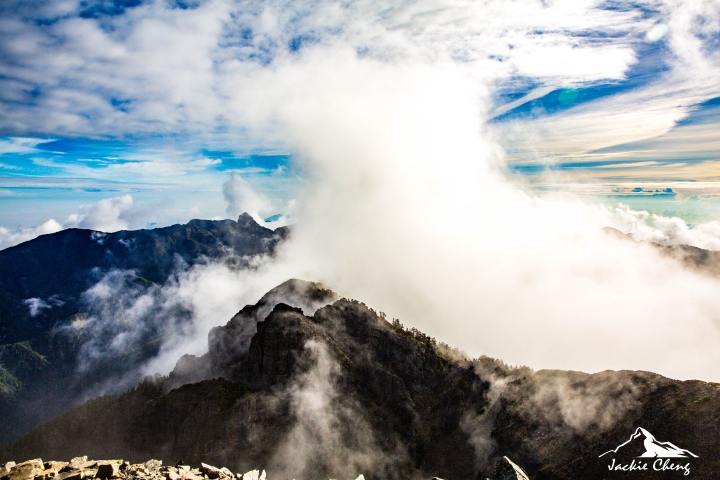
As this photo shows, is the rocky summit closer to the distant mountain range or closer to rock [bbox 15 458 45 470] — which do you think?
rock [bbox 15 458 45 470]

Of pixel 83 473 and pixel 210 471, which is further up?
pixel 83 473

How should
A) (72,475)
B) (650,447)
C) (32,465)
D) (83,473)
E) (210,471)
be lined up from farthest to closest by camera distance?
(650,447)
(210,471)
(32,465)
(83,473)
(72,475)

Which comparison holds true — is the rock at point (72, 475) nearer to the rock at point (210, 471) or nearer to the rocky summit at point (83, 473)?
the rocky summit at point (83, 473)

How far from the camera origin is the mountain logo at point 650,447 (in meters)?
88.8

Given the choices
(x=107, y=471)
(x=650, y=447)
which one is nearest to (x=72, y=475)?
(x=107, y=471)

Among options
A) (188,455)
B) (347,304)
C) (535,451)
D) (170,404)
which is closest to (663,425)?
(535,451)

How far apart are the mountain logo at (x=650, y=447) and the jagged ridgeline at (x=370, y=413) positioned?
5.82ft

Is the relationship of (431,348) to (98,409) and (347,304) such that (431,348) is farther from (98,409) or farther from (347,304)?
(98,409)

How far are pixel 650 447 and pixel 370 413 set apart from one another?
320 feet

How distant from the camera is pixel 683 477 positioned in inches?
3228

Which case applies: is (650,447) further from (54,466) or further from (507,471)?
(54,466)

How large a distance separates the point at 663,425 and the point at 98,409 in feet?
755

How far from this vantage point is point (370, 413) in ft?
516

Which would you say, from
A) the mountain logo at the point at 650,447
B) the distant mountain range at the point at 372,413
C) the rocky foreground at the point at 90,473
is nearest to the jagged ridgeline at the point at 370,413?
the distant mountain range at the point at 372,413
